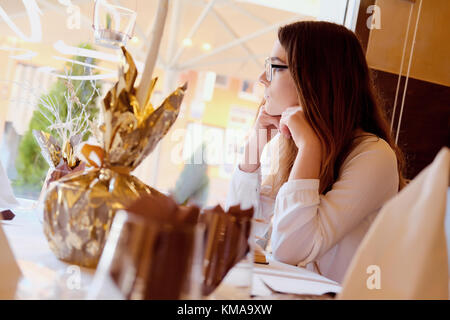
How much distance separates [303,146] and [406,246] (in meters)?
0.80

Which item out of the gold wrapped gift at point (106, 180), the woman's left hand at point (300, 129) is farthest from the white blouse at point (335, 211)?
the gold wrapped gift at point (106, 180)

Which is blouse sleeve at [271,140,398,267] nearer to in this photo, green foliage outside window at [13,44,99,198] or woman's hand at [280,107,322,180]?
woman's hand at [280,107,322,180]

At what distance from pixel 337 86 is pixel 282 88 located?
0.17m

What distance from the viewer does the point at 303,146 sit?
1244 mm

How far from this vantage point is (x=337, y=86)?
135 cm

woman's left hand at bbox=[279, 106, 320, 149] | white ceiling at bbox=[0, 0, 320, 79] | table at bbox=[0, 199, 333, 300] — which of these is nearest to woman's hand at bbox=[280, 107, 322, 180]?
woman's left hand at bbox=[279, 106, 320, 149]

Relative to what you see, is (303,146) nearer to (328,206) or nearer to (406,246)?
(328,206)

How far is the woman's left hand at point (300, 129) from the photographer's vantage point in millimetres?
1254

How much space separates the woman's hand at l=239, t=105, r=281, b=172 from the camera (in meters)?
1.62

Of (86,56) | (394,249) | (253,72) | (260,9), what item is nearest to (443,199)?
(394,249)

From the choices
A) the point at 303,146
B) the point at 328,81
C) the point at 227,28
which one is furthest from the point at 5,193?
the point at 227,28

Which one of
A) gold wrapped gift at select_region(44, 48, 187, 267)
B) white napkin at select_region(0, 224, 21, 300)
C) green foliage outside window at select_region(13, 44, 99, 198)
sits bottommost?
green foliage outside window at select_region(13, 44, 99, 198)
